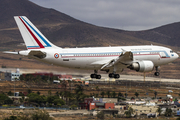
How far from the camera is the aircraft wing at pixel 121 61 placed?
5836cm

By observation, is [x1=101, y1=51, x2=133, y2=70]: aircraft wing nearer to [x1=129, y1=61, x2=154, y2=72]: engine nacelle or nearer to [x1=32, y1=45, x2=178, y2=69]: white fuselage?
[x1=32, y1=45, x2=178, y2=69]: white fuselage

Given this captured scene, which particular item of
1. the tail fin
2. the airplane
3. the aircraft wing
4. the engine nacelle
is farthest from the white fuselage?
the tail fin

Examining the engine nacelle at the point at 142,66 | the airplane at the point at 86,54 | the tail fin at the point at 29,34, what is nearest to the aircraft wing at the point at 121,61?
the airplane at the point at 86,54

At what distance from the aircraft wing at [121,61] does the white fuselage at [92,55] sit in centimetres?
87

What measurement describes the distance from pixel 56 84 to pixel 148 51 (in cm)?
7721

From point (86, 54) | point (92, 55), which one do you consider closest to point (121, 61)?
point (92, 55)

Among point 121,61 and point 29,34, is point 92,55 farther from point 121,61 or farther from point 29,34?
point 29,34

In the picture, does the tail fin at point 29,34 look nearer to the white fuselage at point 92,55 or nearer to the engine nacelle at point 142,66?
the white fuselage at point 92,55

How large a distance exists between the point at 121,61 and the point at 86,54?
20.0ft

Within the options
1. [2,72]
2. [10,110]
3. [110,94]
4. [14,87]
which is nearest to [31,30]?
[10,110]

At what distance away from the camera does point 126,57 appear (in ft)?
194

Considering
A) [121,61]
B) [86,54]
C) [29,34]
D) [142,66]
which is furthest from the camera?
[142,66]

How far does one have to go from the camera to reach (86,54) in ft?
195

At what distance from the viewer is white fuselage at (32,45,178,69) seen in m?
58.7
